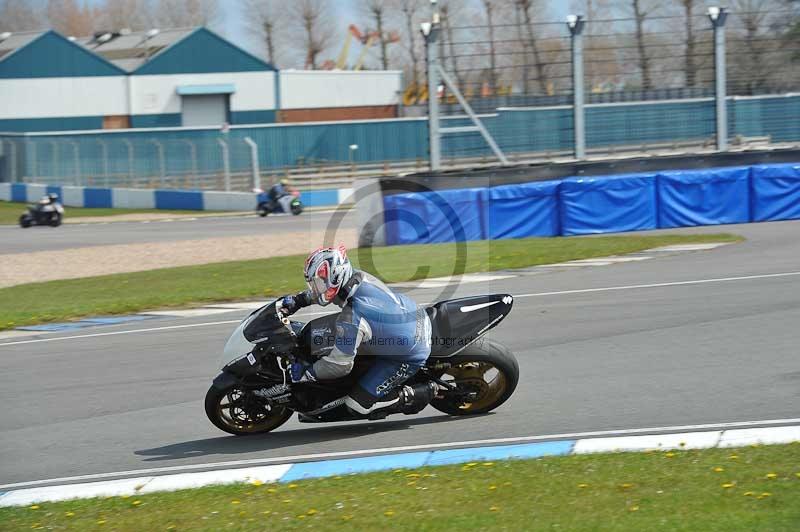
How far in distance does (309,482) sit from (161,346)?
5.70 meters

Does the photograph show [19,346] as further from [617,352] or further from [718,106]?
[718,106]

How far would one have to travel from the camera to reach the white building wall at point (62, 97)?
5447 centimetres

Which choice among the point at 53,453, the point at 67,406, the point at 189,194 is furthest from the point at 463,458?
the point at 189,194

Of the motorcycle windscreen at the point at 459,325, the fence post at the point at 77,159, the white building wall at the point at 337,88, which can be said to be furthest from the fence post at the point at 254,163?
the motorcycle windscreen at the point at 459,325

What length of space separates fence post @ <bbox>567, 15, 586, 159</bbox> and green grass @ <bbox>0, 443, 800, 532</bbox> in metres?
17.4

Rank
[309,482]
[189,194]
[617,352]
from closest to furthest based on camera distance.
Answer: [309,482] → [617,352] → [189,194]

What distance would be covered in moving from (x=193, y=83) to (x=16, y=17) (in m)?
53.1

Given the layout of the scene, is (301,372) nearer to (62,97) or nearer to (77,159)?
(77,159)

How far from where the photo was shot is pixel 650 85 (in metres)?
23.9

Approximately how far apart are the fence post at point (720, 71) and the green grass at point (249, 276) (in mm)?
4607

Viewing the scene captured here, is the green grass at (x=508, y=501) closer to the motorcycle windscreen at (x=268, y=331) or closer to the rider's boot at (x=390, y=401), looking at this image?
the rider's boot at (x=390, y=401)

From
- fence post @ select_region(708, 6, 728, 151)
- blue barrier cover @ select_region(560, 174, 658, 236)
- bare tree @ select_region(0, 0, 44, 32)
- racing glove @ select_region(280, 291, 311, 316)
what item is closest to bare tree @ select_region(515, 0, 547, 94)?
blue barrier cover @ select_region(560, 174, 658, 236)

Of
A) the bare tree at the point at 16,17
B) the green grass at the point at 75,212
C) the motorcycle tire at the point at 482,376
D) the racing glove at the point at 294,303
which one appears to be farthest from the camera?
the bare tree at the point at 16,17

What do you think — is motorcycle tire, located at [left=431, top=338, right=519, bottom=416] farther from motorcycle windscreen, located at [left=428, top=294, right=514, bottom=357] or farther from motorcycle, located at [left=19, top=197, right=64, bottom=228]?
motorcycle, located at [left=19, top=197, right=64, bottom=228]
